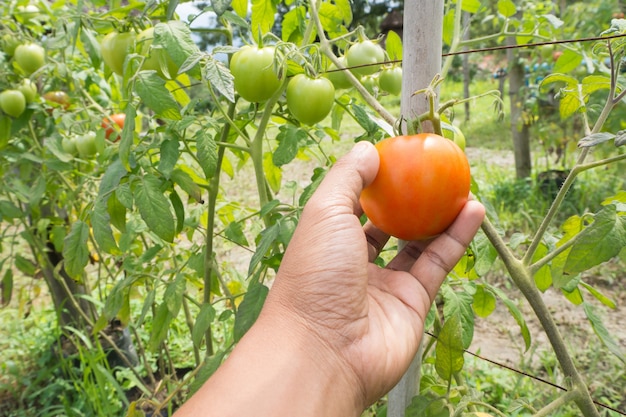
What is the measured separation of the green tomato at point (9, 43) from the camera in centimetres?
162

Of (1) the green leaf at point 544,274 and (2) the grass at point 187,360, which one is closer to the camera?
(1) the green leaf at point 544,274

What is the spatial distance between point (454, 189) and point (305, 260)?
27cm

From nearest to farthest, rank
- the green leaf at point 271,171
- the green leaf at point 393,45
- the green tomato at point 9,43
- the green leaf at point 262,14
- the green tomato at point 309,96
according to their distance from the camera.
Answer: the green tomato at point 309,96
the green leaf at point 262,14
the green leaf at point 393,45
the green leaf at point 271,171
the green tomato at point 9,43

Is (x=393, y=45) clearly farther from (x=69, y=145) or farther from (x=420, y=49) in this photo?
(x=69, y=145)

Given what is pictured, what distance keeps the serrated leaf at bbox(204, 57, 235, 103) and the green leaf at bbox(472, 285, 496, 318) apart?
664mm

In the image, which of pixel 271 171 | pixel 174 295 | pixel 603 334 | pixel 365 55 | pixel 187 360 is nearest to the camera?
pixel 603 334

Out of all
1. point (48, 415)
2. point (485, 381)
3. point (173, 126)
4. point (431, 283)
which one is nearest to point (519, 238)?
point (431, 283)

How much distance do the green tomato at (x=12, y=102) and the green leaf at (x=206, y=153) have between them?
0.99m

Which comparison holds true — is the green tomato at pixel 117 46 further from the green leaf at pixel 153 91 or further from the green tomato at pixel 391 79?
the green tomato at pixel 391 79

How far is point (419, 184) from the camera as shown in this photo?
2.47ft

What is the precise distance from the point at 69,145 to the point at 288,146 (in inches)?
38.2

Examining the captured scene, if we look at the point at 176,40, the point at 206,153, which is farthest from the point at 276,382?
the point at 176,40

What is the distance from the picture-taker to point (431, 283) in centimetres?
93

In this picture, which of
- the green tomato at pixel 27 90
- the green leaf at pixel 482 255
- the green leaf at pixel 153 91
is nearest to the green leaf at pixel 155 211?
the green leaf at pixel 153 91
